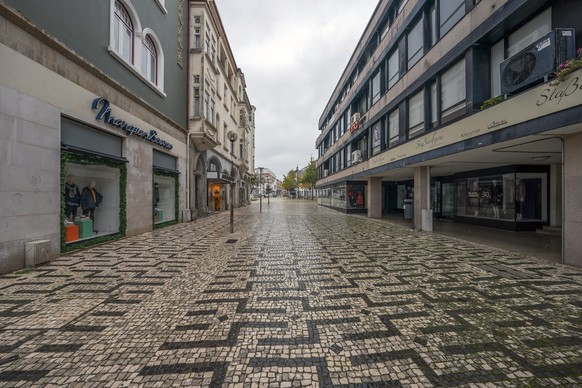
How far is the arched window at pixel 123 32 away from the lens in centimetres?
936

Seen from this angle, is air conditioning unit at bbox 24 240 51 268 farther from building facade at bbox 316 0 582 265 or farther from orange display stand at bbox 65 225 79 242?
building facade at bbox 316 0 582 265

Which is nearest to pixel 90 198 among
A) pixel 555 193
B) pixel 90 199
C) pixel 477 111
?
pixel 90 199

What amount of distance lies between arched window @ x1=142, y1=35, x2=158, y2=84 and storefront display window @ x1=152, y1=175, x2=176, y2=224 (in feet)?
15.9

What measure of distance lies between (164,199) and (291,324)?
501 inches

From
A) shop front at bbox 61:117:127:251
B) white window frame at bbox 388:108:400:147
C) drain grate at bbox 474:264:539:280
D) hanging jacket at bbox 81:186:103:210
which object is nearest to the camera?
drain grate at bbox 474:264:539:280

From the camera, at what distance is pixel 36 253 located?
18.9ft

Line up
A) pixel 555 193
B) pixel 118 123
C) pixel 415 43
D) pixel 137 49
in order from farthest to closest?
pixel 415 43 → pixel 555 193 → pixel 137 49 → pixel 118 123

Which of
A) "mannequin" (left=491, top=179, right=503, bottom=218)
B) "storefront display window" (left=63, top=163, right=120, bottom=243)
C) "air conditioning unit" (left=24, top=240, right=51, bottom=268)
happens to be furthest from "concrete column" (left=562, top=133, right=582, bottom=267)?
"storefront display window" (left=63, top=163, right=120, bottom=243)

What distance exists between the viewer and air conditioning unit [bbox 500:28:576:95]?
5656 millimetres

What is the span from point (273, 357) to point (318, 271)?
3.02 meters

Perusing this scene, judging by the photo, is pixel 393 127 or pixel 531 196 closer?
pixel 531 196

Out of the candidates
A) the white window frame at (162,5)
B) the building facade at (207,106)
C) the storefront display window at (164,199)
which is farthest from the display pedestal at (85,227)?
the white window frame at (162,5)

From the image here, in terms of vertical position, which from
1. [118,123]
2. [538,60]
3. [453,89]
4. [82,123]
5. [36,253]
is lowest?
[36,253]

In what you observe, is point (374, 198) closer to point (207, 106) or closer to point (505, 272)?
point (505, 272)
